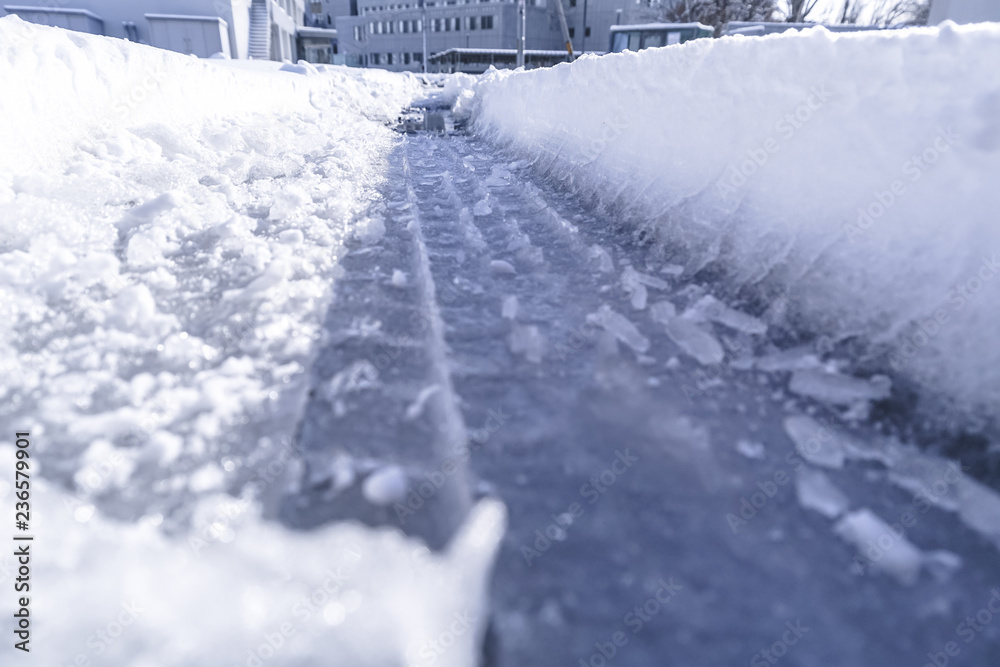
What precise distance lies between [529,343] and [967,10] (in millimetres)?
11951

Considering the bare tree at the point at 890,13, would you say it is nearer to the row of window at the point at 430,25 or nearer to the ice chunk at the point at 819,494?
the row of window at the point at 430,25

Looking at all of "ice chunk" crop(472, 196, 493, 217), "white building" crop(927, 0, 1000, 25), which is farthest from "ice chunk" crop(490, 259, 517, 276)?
"white building" crop(927, 0, 1000, 25)

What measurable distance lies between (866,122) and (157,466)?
252 centimetres

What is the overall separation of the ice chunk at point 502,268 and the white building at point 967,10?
10.5 m

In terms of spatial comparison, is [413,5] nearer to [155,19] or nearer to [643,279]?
[155,19]

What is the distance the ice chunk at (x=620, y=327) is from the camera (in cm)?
201

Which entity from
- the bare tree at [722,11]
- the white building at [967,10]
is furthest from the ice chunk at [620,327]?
the bare tree at [722,11]

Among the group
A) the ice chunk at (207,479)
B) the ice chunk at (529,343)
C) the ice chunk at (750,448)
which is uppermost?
the ice chunk at (529,343)

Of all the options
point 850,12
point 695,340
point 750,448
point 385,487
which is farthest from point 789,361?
point 850,12

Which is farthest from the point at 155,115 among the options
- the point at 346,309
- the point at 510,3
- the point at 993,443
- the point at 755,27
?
the point at 510,3

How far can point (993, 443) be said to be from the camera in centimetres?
138

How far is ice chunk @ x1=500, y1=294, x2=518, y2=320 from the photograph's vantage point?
220 cm

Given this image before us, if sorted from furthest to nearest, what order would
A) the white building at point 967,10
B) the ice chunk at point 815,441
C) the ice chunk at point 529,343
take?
the white building at point 967,10, the ice chunk at point 529,343, the ice chunk at point 815,441

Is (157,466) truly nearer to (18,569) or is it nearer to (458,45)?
(18,569)
